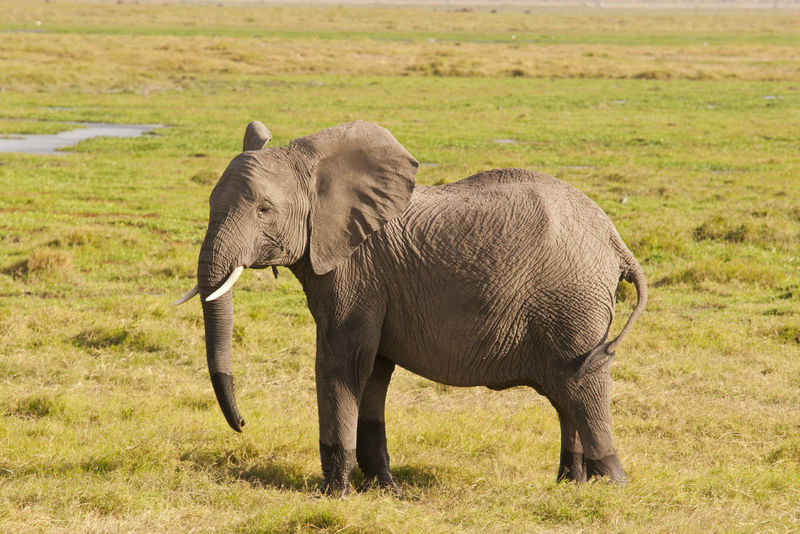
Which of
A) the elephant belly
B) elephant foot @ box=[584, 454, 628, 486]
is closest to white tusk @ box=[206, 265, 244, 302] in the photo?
the elephant belly

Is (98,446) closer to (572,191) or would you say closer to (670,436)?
(572,191)

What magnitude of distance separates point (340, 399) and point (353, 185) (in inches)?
52.1

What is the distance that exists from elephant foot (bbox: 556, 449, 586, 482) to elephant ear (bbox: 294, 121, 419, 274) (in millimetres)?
1953

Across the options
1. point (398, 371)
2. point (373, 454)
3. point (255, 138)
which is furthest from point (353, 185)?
point (398, 371)

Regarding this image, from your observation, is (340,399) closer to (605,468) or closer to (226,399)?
(226,399)

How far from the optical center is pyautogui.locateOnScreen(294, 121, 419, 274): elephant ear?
5.61 metres

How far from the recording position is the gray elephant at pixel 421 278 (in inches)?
218

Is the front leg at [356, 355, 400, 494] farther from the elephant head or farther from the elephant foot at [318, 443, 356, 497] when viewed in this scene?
the elephant head

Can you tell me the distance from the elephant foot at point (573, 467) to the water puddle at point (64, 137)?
19865 mm

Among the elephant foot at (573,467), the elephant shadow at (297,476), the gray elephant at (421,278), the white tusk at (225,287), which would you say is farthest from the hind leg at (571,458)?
the white tusk at (225,287)

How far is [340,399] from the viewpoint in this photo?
570 cm

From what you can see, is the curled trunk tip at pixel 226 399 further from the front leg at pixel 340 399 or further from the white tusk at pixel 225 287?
the white tusk at pixel 225 287

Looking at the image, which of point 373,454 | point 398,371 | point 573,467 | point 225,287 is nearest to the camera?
point 225,287

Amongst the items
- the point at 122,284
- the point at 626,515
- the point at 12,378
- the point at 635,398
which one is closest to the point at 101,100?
the point at 122,284
